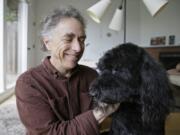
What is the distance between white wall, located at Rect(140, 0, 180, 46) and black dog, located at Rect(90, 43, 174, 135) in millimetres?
5487

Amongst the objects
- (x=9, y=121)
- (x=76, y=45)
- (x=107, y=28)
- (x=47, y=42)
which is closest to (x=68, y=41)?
(x=76, y=45)

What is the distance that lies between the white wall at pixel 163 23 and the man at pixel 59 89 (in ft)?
17.8

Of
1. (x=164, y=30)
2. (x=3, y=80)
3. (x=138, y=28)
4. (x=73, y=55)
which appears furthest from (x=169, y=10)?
(x=73, y=55)

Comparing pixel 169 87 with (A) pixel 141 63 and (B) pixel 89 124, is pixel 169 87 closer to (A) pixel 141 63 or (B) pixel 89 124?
(A) pixel 141 63

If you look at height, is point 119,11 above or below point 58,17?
above

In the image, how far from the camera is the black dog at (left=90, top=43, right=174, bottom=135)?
1.10 m

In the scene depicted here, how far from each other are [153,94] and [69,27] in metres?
0.45

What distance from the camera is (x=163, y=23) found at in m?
7.43

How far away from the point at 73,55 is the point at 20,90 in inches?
10.9

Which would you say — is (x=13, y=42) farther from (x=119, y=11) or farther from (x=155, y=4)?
(x=155, y=4)

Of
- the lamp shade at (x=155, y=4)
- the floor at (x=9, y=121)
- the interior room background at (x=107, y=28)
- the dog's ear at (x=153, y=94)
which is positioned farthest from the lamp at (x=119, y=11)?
the interior room background at (x=107, y=28)

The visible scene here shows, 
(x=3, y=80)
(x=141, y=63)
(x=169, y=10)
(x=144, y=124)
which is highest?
(x=169, y=10)

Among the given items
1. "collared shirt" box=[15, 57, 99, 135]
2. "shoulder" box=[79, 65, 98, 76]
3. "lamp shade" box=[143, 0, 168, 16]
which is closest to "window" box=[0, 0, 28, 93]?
"lamp shade" box=[143, 0, 168, 16]

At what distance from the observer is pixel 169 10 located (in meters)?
7.18
